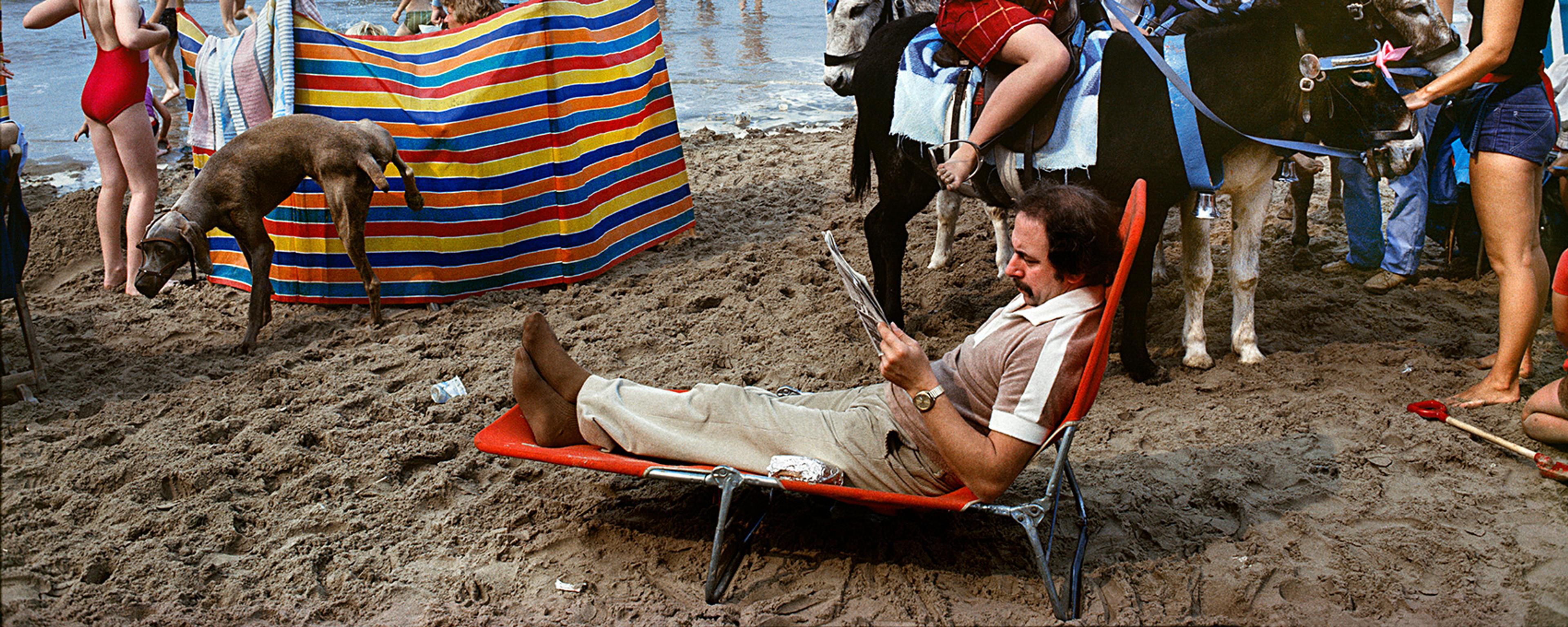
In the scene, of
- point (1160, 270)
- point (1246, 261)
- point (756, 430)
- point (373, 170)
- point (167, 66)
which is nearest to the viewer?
point (756, 430)

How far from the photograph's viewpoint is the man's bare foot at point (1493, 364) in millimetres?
3955

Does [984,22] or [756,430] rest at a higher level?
[984,22]

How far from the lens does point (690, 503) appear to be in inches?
130

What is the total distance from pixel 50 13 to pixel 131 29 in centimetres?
52

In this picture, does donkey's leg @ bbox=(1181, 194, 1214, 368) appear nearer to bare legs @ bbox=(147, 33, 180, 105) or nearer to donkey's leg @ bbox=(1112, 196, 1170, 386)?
donkey's leg @ bbox=(1112, 196, 1170, 386)

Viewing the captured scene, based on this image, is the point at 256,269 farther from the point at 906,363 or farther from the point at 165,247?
the point at 906,363

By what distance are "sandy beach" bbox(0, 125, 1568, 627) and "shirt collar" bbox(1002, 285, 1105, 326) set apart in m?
0.79

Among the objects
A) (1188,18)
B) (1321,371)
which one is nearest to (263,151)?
(1188,18)

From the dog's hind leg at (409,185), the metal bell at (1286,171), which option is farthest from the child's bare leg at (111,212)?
the metal bell at (1286,171)

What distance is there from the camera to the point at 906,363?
249 cm

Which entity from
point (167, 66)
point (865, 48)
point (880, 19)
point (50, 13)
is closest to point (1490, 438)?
point (865, 48)

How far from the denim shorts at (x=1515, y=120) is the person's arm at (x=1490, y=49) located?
9.3 inches

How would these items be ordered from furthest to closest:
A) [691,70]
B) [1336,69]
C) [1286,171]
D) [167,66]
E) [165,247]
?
1. [691,70]
2. [167,66]
3. [165,247]
4. [1286,171]
5. [1336,69]

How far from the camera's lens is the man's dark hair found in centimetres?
254
